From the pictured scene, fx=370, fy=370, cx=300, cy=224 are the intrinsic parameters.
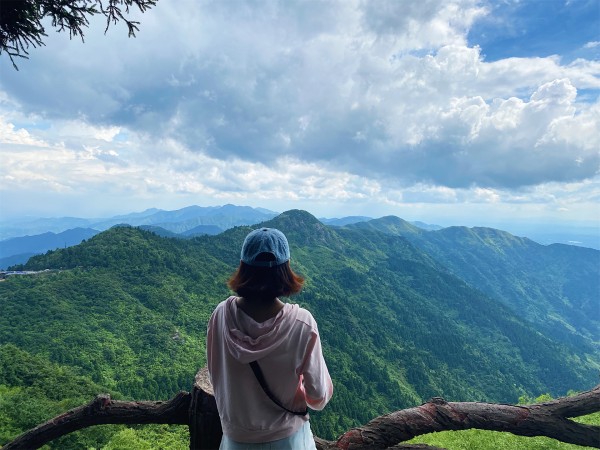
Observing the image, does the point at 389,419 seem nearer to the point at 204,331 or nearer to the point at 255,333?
the point at 255,333

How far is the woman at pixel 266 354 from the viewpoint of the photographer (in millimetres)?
2586

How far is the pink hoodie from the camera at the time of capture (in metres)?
2.57

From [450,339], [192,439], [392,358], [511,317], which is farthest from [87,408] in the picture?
[511,317]

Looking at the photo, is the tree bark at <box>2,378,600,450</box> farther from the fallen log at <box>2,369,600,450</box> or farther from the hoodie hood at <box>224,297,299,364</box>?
the hoodie hood at <box>224,297,299,364</box>

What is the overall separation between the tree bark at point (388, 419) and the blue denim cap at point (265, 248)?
1.44m

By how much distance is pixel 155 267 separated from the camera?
121 meters

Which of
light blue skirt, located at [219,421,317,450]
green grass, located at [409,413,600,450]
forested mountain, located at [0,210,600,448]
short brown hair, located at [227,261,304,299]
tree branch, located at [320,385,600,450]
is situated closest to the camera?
short brown hair, located at [227,261,304,299]

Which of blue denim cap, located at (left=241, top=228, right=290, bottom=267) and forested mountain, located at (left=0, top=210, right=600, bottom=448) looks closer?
blue denim cap, located at (left=241, top=228, right=290, bottom=267)

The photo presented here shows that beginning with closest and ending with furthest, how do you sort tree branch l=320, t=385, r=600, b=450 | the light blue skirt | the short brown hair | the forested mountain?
the short brown hair
the light blue skirt
tree branch l=320, t=385, r=600, b=450
the forested mountain

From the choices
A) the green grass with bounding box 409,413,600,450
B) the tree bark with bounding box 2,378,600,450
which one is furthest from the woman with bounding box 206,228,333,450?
the green grass with bounding box 409,413,600,450

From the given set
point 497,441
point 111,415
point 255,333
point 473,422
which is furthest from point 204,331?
point 255,333

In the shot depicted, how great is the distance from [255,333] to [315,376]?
0.55 metres

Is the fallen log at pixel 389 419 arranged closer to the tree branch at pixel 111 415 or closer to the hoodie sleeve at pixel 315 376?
the tree branch at pixel 111 415

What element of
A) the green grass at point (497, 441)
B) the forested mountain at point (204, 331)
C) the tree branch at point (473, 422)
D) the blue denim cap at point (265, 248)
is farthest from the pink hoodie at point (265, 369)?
the forested mountain at point (204, 331)
